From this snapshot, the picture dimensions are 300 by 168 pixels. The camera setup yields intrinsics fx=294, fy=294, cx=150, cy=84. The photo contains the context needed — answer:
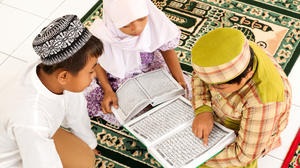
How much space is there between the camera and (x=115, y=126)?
174cm

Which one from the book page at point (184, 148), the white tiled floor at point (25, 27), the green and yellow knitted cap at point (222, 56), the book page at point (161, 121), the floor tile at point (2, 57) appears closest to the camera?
the green and yellow knitted cap at point (222, 56)

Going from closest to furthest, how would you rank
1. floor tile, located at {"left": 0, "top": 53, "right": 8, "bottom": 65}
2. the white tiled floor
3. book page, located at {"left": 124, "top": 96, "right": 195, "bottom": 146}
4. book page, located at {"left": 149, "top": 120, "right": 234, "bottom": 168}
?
book page, located at {"left": 149, "top": 120, "right": 234, "bottom": 168} < book page, located at {"left": 124, "top": 96, "right": 195, "bottom": 146} < the white tiled floor < floor tile, located at {"left": 0, "top": 53, "right": 8, "bottom": 65}

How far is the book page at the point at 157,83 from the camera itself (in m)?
1.52

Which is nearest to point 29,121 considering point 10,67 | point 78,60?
point 78,60

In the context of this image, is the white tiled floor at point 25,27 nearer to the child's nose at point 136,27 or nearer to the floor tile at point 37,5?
the floor tile at point 37,5

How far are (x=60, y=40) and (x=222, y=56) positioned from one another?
20.9 inches

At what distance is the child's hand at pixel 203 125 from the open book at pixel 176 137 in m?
0.02

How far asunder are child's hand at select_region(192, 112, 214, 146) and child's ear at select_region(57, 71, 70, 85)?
0.58 metres

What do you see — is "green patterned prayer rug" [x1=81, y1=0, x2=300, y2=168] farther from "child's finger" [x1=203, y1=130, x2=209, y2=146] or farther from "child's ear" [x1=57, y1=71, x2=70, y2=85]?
"child's ear" [x1=57, y1=71, x2=70, y2=85]

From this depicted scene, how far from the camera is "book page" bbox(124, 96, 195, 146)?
1.30m

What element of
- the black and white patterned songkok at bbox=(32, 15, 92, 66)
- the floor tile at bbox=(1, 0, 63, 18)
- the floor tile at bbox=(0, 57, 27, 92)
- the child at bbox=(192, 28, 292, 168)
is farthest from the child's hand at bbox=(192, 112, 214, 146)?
the floor tile at bbox=(1, 0, 63, 18)

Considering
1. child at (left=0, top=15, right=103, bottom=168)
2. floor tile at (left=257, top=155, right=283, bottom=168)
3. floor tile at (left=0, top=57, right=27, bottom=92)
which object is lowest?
floor tile at (left=257, top=155, right=283, bottom=168)

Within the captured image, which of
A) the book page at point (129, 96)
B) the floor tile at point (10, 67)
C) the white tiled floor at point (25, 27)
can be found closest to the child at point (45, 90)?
the book page at point (129, 96)

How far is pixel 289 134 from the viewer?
164 cm
